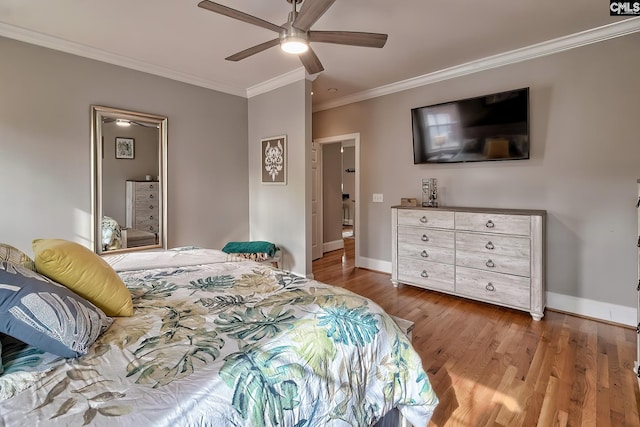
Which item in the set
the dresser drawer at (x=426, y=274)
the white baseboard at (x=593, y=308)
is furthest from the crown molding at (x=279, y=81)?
the white baseboard at (x=593, y=308)

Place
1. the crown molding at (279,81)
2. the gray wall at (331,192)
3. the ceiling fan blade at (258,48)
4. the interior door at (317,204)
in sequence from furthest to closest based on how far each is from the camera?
1. the gray wall at (331,192)
2. the interior door at (317,204)
3. the crown molding at (279,81)
4. the ceiling fan blade at (258,48)

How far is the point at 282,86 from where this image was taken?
155 inches

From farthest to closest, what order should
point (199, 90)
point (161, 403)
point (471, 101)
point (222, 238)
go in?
1. point (222, 238)
2. point (199, 90)
3. point (471, 101)
4. point (161, 403)

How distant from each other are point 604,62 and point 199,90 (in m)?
4.26

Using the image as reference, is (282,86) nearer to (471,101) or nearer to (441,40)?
(441,40)

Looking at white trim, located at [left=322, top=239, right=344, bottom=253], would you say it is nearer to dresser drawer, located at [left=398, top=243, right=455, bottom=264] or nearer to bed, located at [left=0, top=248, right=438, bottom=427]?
dresser drawer, located at [left=398, top=243, right=455, bottom=264]

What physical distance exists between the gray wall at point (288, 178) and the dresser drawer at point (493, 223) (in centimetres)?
176

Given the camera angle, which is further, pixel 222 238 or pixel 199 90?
pixel 222 238

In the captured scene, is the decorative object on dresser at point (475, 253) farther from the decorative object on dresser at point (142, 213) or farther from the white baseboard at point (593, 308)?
the decorative object on dresser at point (142, 213)

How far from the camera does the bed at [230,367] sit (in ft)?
2.44

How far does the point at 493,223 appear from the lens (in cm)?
306

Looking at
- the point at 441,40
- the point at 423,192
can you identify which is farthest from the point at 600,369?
the point at 441,40

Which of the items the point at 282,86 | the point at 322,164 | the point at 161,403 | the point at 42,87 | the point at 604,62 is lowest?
the point at 161,403

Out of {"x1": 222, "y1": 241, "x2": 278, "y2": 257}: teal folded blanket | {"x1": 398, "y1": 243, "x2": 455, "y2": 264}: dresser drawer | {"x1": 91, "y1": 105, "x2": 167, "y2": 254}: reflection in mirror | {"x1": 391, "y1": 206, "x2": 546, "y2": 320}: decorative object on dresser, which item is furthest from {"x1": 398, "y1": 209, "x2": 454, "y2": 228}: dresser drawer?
{"x1": 91, "y1": 105, "x2": 167, "y2": 254}: reflection in mirror
